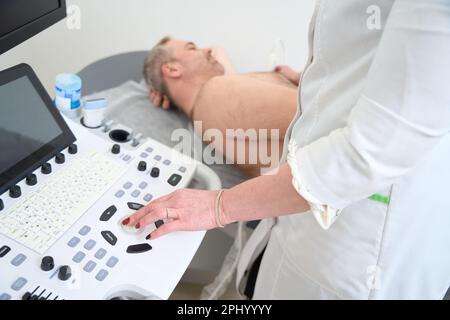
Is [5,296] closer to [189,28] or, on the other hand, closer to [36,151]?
[36,151]

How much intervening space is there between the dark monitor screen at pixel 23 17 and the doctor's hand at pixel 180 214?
1.35 ft

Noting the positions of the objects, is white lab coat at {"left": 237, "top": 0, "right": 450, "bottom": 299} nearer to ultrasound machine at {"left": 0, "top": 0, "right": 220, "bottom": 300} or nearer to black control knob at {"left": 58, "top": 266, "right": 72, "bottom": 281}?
ultrasound machine at {"left": 0, "top": 0, "right": 220, "bottom": 300}

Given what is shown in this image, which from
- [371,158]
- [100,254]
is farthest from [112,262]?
[371,158]

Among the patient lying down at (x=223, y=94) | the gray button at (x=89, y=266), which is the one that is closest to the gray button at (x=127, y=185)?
the gray button at (x=89, y=266)

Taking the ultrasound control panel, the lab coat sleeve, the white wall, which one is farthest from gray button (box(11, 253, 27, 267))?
the white wall

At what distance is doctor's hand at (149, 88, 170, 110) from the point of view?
1545 mm

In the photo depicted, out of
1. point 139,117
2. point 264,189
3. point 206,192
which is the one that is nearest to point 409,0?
point 264,189

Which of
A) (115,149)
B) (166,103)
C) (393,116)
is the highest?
(393,116)

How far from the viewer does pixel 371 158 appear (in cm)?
63

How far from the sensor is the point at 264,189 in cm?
80

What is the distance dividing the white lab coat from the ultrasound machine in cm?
27

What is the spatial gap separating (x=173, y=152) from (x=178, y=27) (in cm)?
75

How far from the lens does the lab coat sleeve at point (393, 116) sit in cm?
55

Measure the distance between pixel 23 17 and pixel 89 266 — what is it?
498 millimetres
